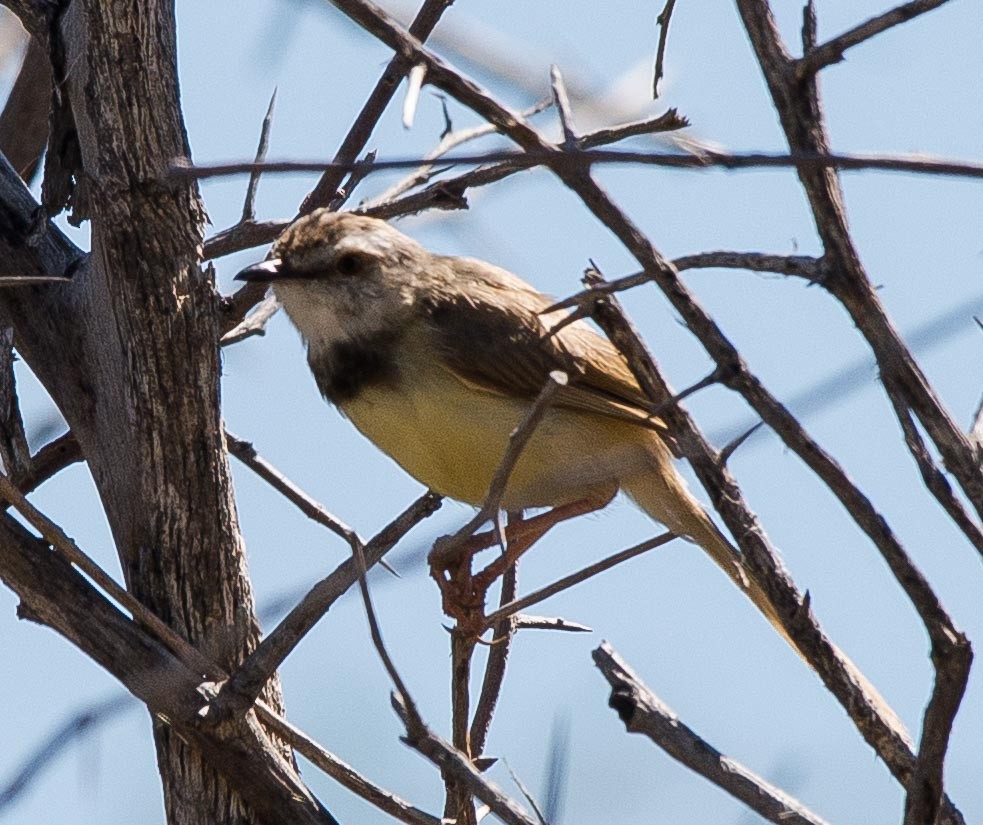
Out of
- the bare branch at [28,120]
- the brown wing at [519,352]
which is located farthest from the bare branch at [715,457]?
the bare branch at [28,120]

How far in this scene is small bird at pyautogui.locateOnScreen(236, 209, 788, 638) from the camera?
15.5 feet

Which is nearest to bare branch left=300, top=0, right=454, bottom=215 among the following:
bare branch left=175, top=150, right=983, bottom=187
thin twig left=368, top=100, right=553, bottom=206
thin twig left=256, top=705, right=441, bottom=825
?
thin twig left=368, top=100, right=553, bottom=206

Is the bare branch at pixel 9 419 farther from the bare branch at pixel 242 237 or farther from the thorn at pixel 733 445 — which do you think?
the thorn at pixel 733 445

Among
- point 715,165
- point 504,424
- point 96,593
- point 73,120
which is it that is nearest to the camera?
point 715,165

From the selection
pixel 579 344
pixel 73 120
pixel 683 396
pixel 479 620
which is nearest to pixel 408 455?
pixel 579 344

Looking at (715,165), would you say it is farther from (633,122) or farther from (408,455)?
(408,455)

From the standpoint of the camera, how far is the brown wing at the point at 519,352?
488 centimetres

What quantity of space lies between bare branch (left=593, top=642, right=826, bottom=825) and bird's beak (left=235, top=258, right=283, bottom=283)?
210 cm

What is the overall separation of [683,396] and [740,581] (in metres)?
2.65

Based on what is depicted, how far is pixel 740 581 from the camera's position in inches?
204

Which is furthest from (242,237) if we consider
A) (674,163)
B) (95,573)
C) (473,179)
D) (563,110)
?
(674,163)

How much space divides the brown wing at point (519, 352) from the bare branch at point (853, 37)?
206cm

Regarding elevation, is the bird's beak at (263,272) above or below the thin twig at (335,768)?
above

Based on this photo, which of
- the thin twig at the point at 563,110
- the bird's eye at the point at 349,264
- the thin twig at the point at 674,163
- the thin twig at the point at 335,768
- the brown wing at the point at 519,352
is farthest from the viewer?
the bird's eye at the point at 349,264
